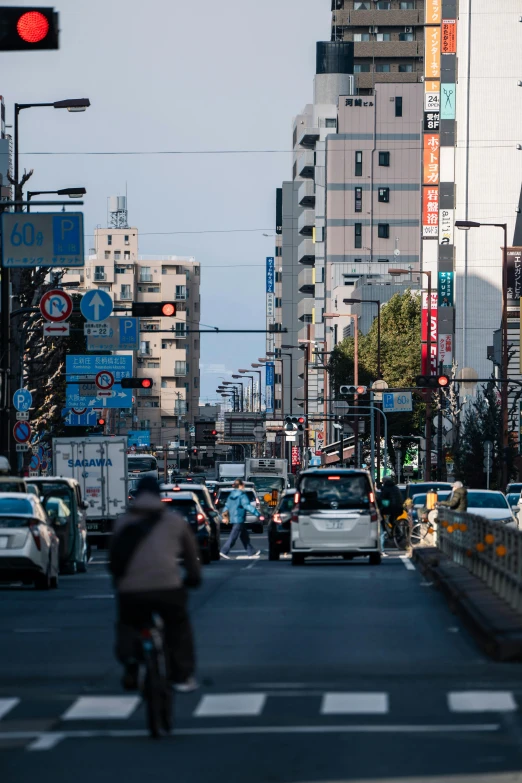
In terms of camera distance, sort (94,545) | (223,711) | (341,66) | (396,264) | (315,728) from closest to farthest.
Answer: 1. (315,728)
2. (223,711)
3. (94,545)
4. (396,264)
5. (341,66)

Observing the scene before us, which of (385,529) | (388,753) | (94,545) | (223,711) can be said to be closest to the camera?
(388,753)

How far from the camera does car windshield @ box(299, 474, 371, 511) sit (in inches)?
1332

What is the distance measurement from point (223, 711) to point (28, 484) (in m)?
21.9

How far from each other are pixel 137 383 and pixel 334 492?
1000 inches

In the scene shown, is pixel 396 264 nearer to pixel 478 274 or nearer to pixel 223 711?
pixel 478 274

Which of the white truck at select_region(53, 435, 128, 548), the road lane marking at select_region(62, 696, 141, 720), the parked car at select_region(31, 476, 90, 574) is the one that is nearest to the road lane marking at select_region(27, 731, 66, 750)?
the road lane marking at select_region(62, 696, 141, 720)

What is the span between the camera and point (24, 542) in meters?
26.1

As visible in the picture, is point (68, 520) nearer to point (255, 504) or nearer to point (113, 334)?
point (113, 334)

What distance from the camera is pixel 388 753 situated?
9.83 meters

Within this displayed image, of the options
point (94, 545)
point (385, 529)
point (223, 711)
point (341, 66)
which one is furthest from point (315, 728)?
point (341, 66)

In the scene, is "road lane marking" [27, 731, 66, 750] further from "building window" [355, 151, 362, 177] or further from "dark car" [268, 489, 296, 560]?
"building window" [355, 151, 362, 177]

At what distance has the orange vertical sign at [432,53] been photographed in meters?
116

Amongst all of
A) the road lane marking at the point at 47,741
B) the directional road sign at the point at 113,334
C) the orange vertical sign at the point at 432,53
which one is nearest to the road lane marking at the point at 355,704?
the road lane marking at the point at 47,741

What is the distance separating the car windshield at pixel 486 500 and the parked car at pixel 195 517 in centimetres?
684
